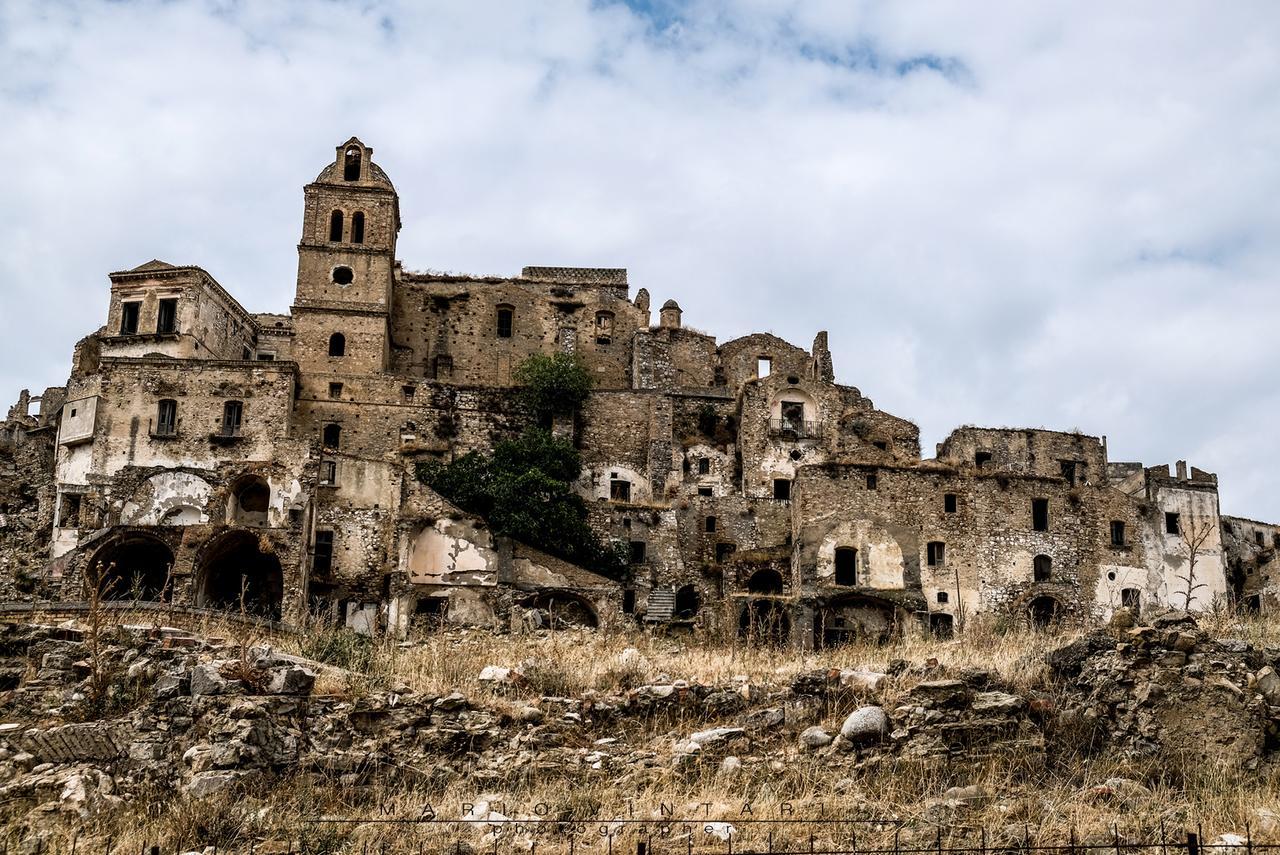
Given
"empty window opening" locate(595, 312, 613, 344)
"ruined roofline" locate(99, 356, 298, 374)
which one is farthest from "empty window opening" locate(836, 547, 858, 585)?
"empty window opening" locate(595, 312, 613, 344)

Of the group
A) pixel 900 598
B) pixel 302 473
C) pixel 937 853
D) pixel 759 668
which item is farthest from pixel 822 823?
pixel 302 473

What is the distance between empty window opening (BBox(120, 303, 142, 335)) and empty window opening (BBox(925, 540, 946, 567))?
2974 cm

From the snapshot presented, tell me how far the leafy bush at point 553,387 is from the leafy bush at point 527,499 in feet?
12.1

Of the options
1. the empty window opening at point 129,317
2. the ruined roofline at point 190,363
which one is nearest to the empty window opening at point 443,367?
the ruined roofline at point 190,363

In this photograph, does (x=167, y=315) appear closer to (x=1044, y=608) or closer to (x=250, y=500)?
(x=250, y=500)

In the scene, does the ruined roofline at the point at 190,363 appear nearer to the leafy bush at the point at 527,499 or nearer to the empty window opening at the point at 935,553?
the leafy bush at the point at 527,499

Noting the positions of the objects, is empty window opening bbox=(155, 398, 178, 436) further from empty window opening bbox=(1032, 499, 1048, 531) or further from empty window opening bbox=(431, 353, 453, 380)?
empty window opening bbox=(1032, 499, 1048, 531)

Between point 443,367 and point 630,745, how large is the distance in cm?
3934

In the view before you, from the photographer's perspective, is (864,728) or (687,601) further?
(687,601)

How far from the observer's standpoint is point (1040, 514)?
4306cm

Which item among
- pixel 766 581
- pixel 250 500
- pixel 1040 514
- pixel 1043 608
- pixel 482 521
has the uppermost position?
pixel 1040 514

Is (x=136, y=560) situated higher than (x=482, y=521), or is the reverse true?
(x=482, y=521)

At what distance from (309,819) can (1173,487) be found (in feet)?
130

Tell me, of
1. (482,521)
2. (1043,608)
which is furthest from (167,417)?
(1043,608)
